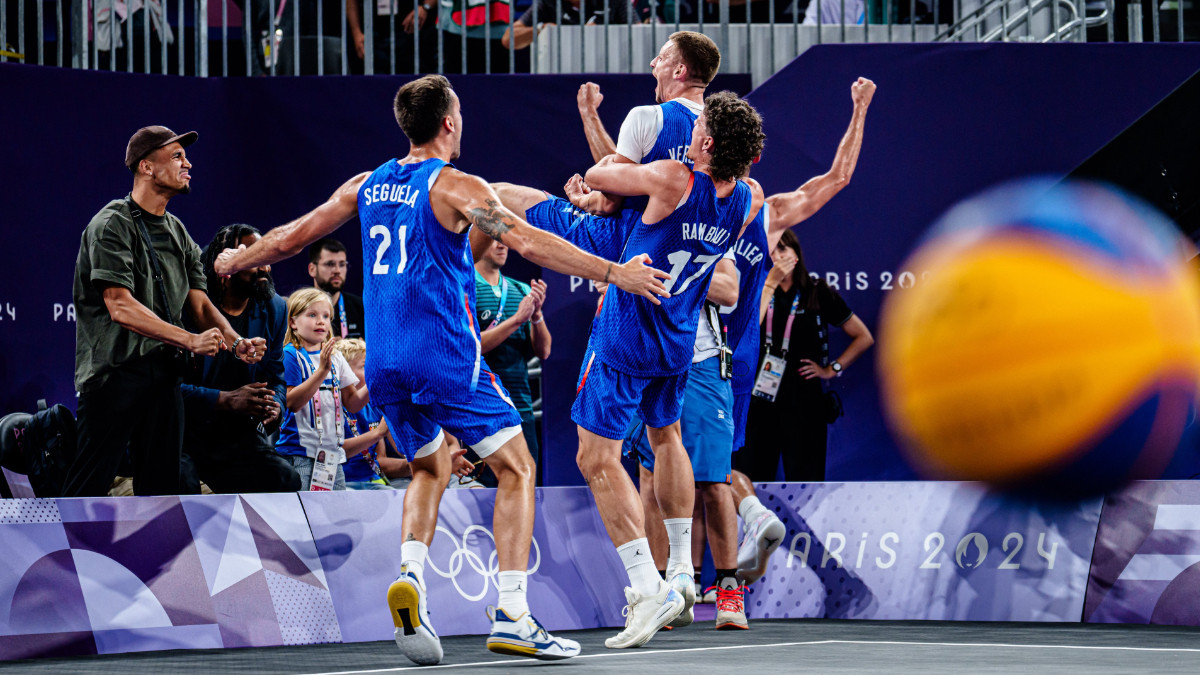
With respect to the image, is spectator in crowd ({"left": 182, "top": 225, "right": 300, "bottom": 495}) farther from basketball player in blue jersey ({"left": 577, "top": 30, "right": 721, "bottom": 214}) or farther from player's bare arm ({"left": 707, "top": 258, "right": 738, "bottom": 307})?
player's bare arm ({"left": 707, "top": 258, "right": 738, "bottom": 307})

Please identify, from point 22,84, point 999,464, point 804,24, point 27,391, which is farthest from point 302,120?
point 999,464

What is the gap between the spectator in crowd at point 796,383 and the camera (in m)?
8.06

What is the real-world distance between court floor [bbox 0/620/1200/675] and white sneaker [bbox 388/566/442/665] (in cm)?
7

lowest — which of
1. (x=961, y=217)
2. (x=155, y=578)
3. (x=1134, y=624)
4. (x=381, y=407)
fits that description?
(x=1134, y=624)

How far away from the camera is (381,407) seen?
4.61m

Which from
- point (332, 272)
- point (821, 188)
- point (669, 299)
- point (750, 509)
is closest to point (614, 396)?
point (669, 299)

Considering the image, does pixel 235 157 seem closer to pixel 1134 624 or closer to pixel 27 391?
pixel 27 391

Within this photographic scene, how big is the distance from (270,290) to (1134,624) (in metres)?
4.23

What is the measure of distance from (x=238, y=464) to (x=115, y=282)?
1195 millimetres

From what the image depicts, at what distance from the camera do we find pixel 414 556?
175 inches

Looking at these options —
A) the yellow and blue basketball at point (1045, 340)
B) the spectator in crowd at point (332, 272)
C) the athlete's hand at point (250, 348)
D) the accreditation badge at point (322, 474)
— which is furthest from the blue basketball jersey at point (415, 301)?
the yellow and blue basketball at point (1045, 340)

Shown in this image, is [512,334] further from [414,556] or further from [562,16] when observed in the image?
[414,556]

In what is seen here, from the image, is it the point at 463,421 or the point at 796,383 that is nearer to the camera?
the point at 463,421

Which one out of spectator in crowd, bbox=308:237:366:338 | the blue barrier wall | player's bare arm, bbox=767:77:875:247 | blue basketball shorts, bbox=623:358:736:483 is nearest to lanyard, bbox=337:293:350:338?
spectator in crowd, bbox=308:237:366:338
